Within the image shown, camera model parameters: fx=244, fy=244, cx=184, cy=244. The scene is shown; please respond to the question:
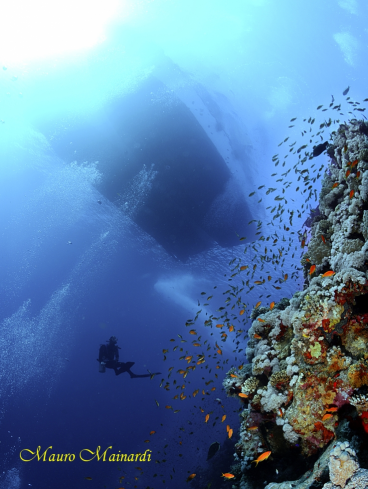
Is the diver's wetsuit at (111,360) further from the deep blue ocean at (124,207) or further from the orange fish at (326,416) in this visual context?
the orange fish at (326,416)

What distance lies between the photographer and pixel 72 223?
28.1 meters

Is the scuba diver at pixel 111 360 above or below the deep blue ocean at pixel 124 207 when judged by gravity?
below

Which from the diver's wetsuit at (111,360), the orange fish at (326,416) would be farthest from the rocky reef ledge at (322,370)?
the diver's wetsuit at (111,360)

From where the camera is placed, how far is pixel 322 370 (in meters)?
5.50

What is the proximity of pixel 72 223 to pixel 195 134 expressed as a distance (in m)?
17.6

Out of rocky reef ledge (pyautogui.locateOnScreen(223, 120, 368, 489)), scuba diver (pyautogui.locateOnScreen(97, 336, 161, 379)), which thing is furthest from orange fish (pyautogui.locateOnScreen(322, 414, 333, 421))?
scuba diver (pyautogui.locateOnScreen(97, 336, 161, 379))

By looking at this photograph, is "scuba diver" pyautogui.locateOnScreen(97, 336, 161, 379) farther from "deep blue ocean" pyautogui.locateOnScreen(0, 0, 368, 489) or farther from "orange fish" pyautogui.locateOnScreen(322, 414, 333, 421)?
"orange fish" pyautogui.locateOnScreen(322, 414, 333, 421)

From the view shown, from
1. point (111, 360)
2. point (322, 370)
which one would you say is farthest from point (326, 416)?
point (111, 360)

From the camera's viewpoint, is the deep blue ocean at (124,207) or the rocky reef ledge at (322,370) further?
the deep blue ocean at (124,207)

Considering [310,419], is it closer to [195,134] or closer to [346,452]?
[346,452]

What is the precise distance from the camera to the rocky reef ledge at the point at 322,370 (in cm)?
458

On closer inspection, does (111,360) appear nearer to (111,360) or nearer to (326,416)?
(111,360)

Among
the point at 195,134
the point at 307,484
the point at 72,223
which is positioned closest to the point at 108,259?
the point at 72,223

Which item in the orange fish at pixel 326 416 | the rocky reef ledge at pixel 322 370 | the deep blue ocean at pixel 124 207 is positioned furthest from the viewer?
the deep blue ocean at pixel 124 207
